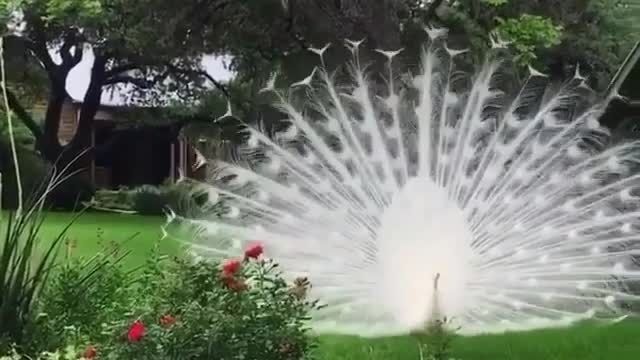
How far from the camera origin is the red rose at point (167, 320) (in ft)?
9.95

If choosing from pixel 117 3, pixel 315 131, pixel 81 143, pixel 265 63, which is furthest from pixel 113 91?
pixel 315 131

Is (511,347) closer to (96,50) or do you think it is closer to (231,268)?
(231,268)

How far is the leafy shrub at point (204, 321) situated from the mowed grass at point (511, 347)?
1582mm

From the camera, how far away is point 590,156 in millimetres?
4891

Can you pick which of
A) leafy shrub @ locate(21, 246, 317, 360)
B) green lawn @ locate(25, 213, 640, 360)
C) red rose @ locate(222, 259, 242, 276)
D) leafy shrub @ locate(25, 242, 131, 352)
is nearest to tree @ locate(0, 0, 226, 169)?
green lawn @ locate(25, 213, 640, 360)

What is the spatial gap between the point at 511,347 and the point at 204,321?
256 cm

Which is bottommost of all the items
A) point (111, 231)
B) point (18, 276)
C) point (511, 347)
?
point (511, 347)

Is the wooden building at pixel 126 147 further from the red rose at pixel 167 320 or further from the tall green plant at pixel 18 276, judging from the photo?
the red rose at pixel 167 320

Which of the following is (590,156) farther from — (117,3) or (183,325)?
(117,3)

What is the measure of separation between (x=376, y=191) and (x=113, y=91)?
1163 cm

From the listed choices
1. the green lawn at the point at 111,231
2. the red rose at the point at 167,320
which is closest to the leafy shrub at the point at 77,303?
the red rose at the point at 167,320

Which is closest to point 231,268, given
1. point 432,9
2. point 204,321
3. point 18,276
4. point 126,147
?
point 204,321

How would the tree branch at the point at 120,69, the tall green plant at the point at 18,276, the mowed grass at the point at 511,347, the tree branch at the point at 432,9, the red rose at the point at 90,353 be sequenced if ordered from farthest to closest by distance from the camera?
the tree branch at the point at 120,69
the tree branch at the point at 432,9
the mowed grass at the point at 511,347
the tall green plant at the point at 18,276
the red rose at the point at 90,353

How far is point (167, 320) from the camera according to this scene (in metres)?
3.05
